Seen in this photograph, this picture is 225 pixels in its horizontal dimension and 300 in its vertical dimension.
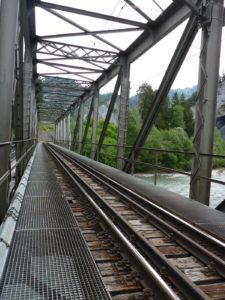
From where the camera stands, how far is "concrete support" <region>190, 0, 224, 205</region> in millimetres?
6062

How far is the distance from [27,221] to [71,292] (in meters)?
1.88

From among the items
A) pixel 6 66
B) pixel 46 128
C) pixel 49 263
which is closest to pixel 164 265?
pixel 49 263

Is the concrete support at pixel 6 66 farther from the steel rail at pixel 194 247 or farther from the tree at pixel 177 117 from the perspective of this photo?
the tree at pixel 177 117

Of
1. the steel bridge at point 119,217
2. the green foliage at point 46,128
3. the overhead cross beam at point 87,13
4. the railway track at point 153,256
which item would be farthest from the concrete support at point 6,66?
the green foliage at point 46,128

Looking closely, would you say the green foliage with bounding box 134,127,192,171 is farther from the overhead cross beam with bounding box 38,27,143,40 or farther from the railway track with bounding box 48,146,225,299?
the railway track with bounding box 48,146,225,299

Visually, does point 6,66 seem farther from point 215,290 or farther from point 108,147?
point 108,147

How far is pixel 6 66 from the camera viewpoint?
472cm

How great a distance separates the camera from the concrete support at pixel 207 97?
6062 millimetres

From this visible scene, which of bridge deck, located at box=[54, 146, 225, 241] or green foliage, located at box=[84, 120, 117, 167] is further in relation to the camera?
green foliage, located at box=[84, 120, 117, 167]

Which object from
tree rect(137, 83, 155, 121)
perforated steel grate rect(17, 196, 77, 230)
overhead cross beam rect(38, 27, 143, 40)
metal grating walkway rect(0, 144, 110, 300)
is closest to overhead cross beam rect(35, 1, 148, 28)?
overhead cross beam rect(38, 27, 143, 40)

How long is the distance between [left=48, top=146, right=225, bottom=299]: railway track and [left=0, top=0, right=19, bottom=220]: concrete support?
4.40 feet

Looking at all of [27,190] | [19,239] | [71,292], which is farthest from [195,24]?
[71,292]

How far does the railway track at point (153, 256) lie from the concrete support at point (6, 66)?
1342 mm

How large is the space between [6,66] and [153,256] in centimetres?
342
